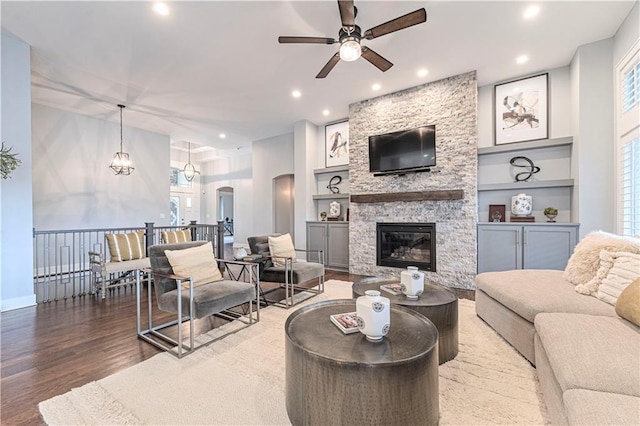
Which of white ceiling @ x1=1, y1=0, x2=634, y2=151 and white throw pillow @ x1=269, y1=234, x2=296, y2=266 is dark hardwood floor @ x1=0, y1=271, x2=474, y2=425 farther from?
white ceiling @ x1=1, y1=0, x2=634, y2=151

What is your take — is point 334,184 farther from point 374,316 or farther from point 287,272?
point 374,316

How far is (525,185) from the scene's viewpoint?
4434 mm

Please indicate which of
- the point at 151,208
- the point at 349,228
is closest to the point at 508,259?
the point at 349,228

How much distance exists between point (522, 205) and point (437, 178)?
134cm

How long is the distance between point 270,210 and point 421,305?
648cm

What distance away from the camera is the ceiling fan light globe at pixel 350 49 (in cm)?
278

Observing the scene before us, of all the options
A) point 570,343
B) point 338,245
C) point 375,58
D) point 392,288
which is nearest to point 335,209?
point 338,245

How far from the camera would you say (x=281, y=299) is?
3916 millimetres

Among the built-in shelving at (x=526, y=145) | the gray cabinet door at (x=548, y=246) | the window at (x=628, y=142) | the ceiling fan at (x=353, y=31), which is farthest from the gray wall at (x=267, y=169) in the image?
the window at (x=628, y=142)

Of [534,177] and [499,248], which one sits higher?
[534,177]

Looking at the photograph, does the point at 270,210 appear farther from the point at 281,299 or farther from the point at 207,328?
the point at 207,328

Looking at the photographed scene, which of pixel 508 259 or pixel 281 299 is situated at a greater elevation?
pixel 508 259

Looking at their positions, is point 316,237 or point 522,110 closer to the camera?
point 522,110

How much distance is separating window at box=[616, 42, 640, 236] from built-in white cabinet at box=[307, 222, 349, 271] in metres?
4.11
